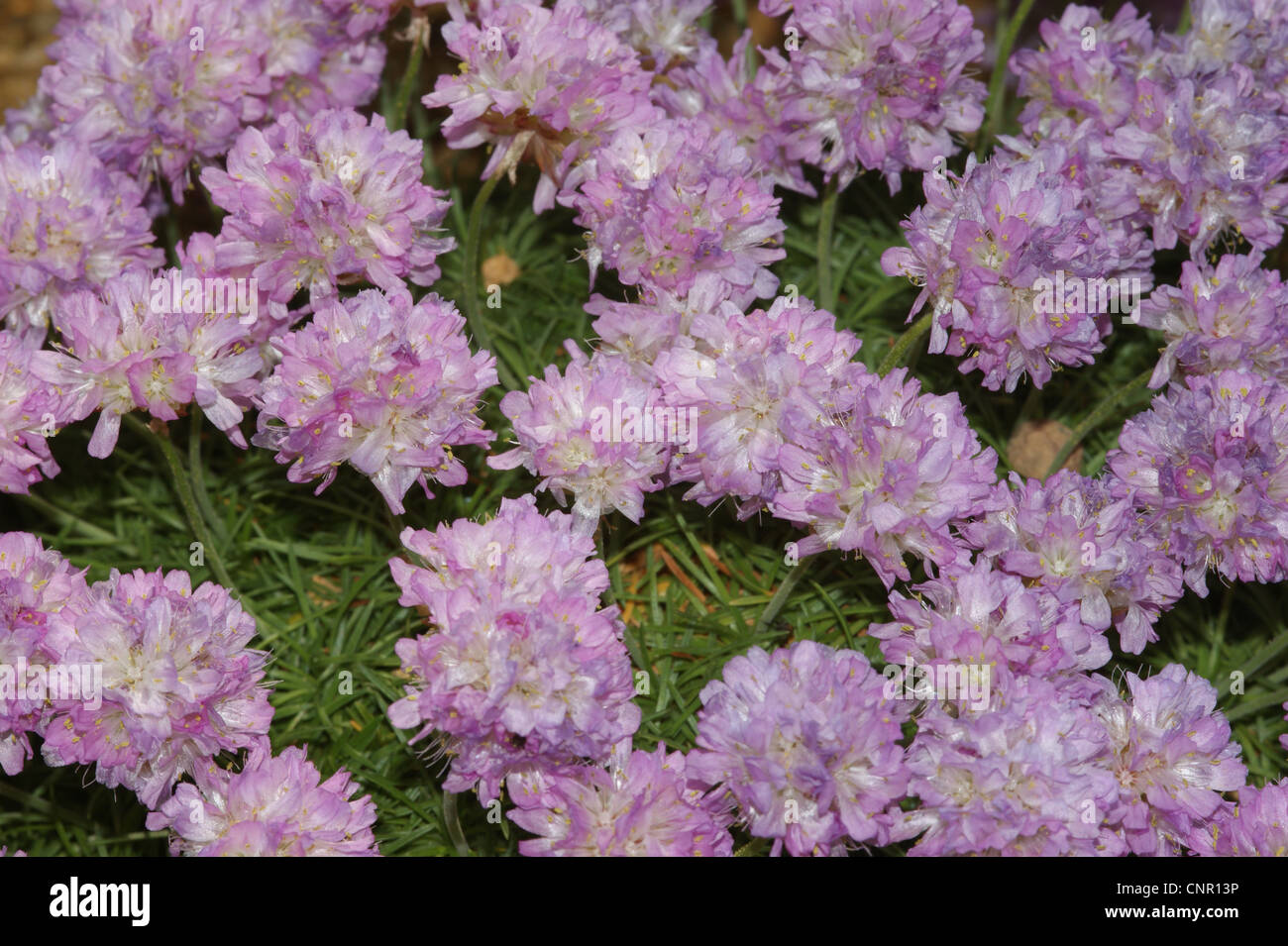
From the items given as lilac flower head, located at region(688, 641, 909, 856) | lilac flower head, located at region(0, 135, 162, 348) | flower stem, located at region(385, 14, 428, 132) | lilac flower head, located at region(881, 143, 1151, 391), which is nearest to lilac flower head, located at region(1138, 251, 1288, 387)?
lilac flower head, located at region(881, 143, 1151, 391)

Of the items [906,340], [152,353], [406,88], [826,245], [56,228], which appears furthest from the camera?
[406,88]

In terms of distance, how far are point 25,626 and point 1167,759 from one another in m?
1.76

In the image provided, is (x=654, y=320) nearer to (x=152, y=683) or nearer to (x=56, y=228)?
(x=152, y=683)

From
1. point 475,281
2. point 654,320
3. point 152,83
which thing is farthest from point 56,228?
point 654,320

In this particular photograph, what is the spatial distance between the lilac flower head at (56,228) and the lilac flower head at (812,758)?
136 cm

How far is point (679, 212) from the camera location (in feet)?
7.00

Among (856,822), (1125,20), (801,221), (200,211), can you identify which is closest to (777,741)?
(856,822)

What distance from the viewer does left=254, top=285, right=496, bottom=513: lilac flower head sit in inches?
76.3

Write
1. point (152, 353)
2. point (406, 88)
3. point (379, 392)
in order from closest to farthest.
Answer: point (379, 392)
point (152, 353)
point (406, 88)

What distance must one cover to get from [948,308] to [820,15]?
0.61 metres

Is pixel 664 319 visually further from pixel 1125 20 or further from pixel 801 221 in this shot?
pixel 1125 20

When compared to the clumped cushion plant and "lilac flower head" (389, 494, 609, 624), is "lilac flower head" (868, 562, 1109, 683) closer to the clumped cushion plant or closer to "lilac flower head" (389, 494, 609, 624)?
the clumped cushion plant

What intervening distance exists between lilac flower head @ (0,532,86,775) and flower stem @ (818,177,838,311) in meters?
1.47

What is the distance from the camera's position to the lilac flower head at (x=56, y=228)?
2.25 metres
